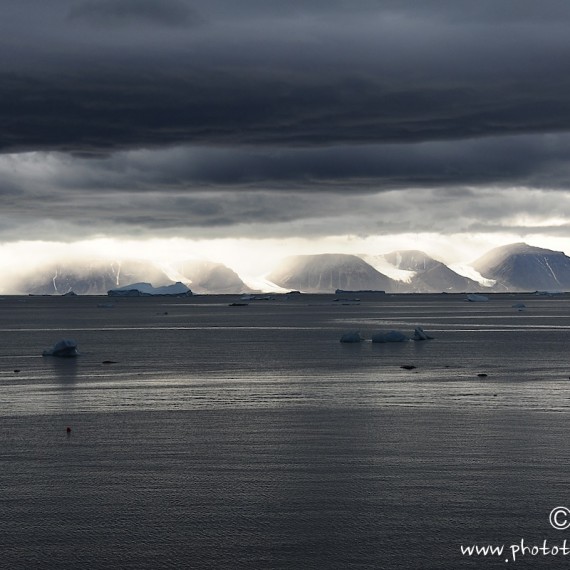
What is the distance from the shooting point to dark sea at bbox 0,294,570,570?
20.5 metres

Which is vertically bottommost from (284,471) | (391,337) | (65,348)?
(284,471)

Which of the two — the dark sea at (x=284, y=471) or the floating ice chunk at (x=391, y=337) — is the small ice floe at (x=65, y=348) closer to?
the dark sea at (x=284, y=471)

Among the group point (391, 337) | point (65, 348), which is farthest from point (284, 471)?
point (391, 337)

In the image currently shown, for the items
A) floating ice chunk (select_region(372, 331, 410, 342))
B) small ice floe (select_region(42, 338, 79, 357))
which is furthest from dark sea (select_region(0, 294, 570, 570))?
floating ice chunk (select_region(372, 331, 410, 342))

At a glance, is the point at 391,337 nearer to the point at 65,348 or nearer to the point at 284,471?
the point at 65,348

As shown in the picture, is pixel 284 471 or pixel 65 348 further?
pixel 65 348

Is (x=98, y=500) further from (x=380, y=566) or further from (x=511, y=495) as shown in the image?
(x=511, y=495)

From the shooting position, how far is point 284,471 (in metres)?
27.9

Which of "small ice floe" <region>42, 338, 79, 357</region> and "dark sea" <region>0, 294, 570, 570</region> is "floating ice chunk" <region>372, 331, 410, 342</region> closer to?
"small ice floe" <region>42, 338, 79, 357</region>

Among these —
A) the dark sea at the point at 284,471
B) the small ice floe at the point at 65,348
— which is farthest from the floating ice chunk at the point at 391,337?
the dark sea at the point at 284,471

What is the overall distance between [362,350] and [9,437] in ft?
181

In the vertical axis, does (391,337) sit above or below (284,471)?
above

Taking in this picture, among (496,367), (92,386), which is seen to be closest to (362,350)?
(496,367)

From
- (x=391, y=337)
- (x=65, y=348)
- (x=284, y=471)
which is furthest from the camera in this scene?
(x=391, y=337)
